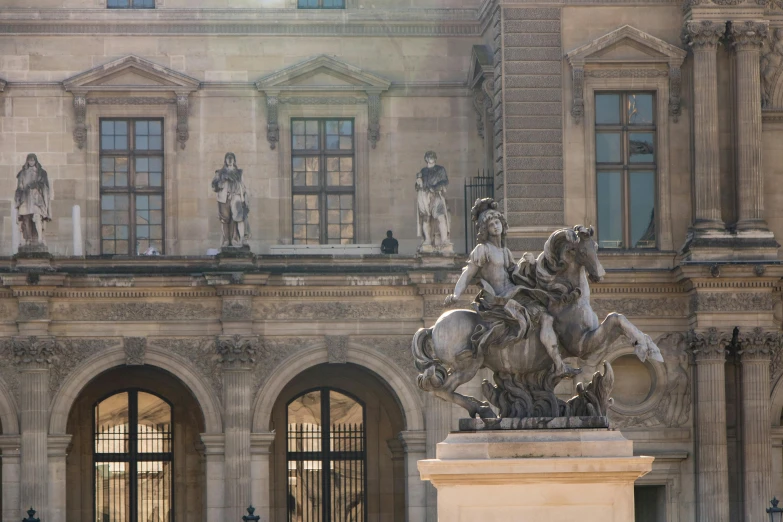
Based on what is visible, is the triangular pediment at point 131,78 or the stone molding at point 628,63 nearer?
the stone molding at point 628,63

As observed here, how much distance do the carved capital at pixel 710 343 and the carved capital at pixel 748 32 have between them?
535cm

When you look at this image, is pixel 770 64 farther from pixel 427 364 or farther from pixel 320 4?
pixel 427 364

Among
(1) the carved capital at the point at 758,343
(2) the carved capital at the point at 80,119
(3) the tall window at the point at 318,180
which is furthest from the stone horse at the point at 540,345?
(2) the carved capital at the point at 80,119

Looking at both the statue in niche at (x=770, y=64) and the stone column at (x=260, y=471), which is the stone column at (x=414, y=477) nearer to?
the stone column at (x=260, y=471)

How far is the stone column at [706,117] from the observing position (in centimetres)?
3503

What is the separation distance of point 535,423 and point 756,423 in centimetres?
2008

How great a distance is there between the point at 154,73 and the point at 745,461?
13.7 metres

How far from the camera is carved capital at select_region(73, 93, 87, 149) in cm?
3722

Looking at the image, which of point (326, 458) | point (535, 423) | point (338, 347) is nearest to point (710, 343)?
point (338, 347)

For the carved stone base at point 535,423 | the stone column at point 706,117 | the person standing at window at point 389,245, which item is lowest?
the carved stone base at point 535,423

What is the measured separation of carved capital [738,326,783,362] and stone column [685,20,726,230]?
2.24m

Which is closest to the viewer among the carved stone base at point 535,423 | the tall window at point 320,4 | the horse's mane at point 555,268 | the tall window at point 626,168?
the carved stone base at point 535,423

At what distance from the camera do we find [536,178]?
35.3 m

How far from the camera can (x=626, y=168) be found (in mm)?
35875
